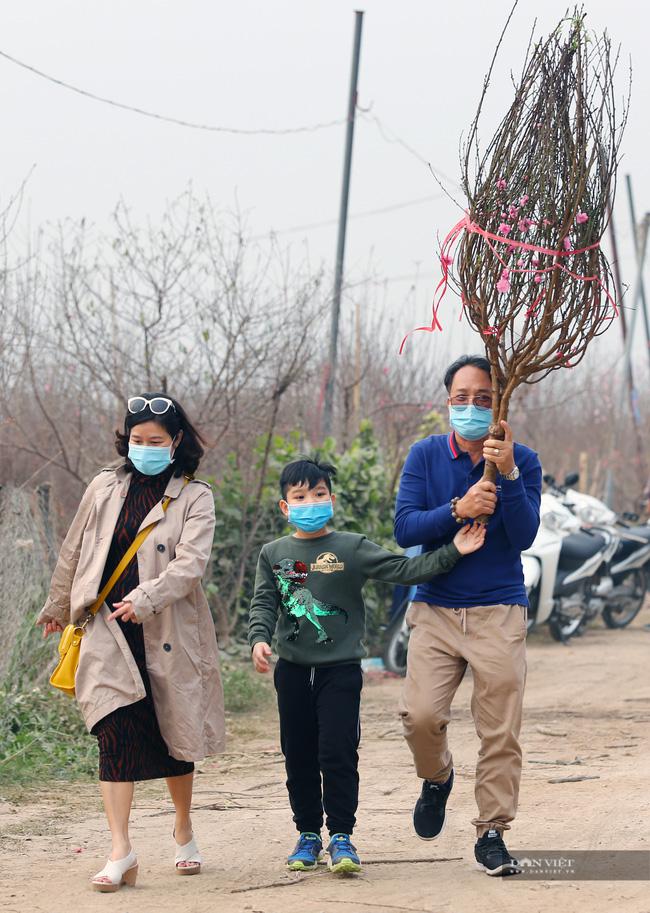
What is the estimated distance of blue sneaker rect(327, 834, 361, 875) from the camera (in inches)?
189

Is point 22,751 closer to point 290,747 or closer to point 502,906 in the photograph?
point 290,747

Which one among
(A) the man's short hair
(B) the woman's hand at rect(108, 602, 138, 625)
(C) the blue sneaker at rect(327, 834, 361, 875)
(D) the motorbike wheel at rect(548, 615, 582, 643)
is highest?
(A) the man's short hair

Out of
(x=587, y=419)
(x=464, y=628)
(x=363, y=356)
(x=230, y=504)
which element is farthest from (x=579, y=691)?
(x=587, y=419)

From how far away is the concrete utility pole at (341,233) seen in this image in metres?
13.9

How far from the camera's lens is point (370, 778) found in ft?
24.1

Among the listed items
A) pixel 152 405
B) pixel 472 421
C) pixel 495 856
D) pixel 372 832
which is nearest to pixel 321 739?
pixel 495 856

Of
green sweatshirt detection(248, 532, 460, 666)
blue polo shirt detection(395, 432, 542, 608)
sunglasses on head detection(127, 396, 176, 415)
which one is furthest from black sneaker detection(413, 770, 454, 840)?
sunglasses on head detection(127, 396, 176, 415)

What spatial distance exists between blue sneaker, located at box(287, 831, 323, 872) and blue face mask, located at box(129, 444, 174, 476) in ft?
5.11

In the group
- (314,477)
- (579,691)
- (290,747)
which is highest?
(314,477)

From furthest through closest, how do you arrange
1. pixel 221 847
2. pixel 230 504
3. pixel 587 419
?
1. pixel 587 419
2. pixel 230 504
3. pixel 221 847

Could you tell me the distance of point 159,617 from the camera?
4.98m

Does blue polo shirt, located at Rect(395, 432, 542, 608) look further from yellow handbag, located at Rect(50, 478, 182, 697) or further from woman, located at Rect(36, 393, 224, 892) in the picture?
yellow handbag, located at Rect(50, 478, 182, 697)

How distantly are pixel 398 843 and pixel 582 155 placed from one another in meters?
3.00

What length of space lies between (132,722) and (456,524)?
1463 millimetres
